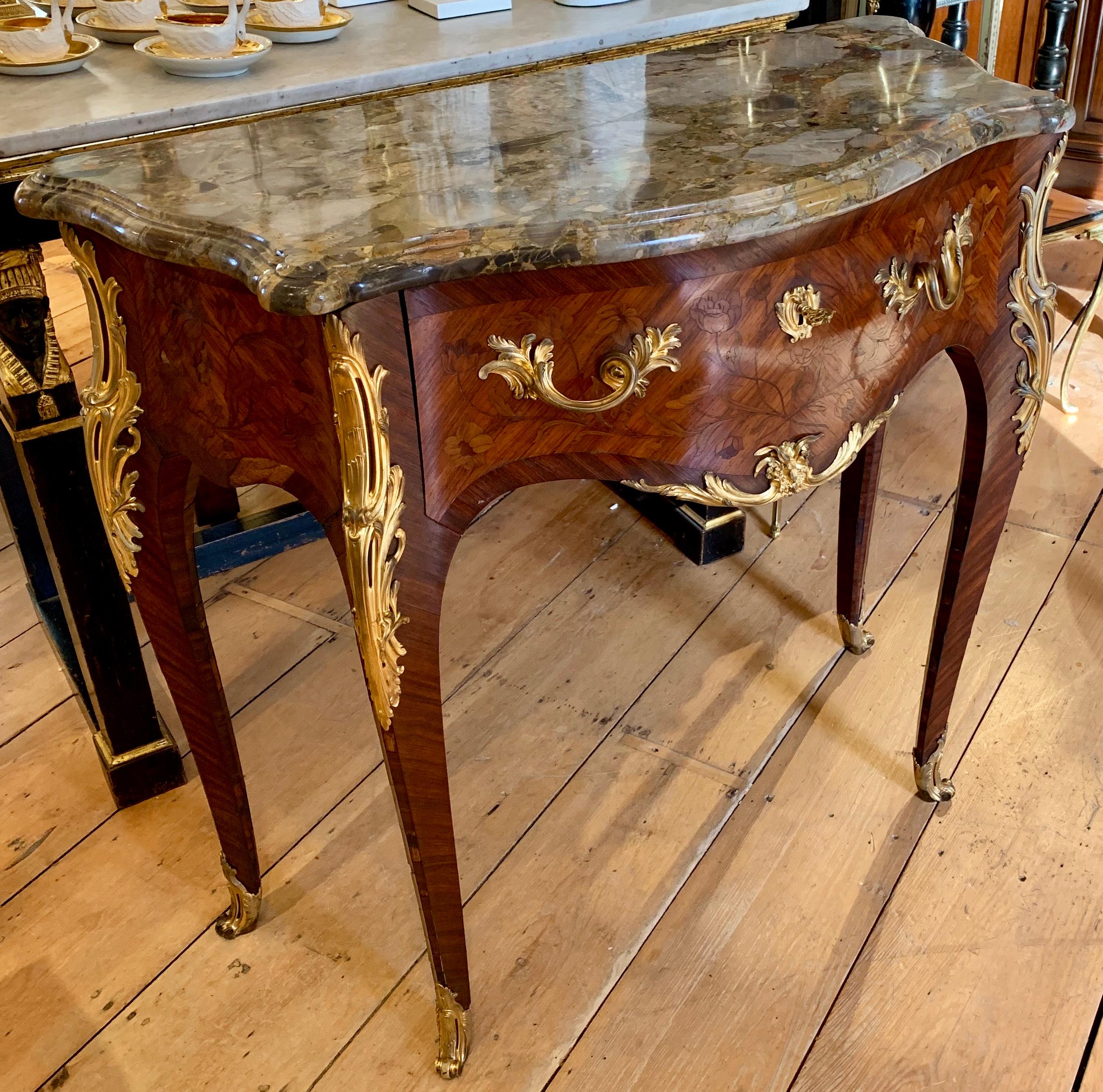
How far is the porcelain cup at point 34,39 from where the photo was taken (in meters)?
1.08

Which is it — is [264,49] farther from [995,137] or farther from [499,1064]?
[499,1064]

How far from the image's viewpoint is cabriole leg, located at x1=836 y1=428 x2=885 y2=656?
133cm

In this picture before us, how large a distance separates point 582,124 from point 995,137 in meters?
0.29

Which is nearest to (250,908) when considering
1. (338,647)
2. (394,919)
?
(394,919)

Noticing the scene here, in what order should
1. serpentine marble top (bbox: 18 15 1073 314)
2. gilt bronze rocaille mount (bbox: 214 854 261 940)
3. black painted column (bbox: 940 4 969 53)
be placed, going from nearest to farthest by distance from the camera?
serpentine marble top (bbox: 18 15 1073 314), gilt bronze rocaille mount (bbox: 214 854 261 940), black painted column (bbox: 940 4 969 53)

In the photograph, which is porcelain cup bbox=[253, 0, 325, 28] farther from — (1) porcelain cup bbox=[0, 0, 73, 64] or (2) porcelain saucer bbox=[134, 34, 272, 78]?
(1) porcelain cup bbox=[0, 0, 73, 64]

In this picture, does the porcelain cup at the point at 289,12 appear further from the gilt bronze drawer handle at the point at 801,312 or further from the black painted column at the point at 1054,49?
the black painted column at the point at 1054,49

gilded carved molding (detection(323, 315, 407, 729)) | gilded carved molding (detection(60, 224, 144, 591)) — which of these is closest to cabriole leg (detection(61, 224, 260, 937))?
gilded carved molding (detection(60, 224, 144, 591))

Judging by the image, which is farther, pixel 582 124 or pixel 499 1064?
pixel 499 1064

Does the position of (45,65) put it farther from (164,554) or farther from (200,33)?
(164,554)

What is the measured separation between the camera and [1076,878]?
45.1 inches

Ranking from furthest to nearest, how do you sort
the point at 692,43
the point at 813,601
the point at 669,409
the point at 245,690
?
the point at 813,601 → the point at 245,690 → the point at 692,43 → the point at 669,409

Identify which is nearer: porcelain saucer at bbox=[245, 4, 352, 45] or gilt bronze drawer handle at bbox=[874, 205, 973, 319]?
gilt bronze drawer handle at bbox=[874, 205, 973, 319]

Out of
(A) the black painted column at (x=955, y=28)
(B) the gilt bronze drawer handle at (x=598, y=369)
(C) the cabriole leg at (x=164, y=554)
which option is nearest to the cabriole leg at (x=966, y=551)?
(B) the gilt bronze drawer handle at (x=598, y=369)
